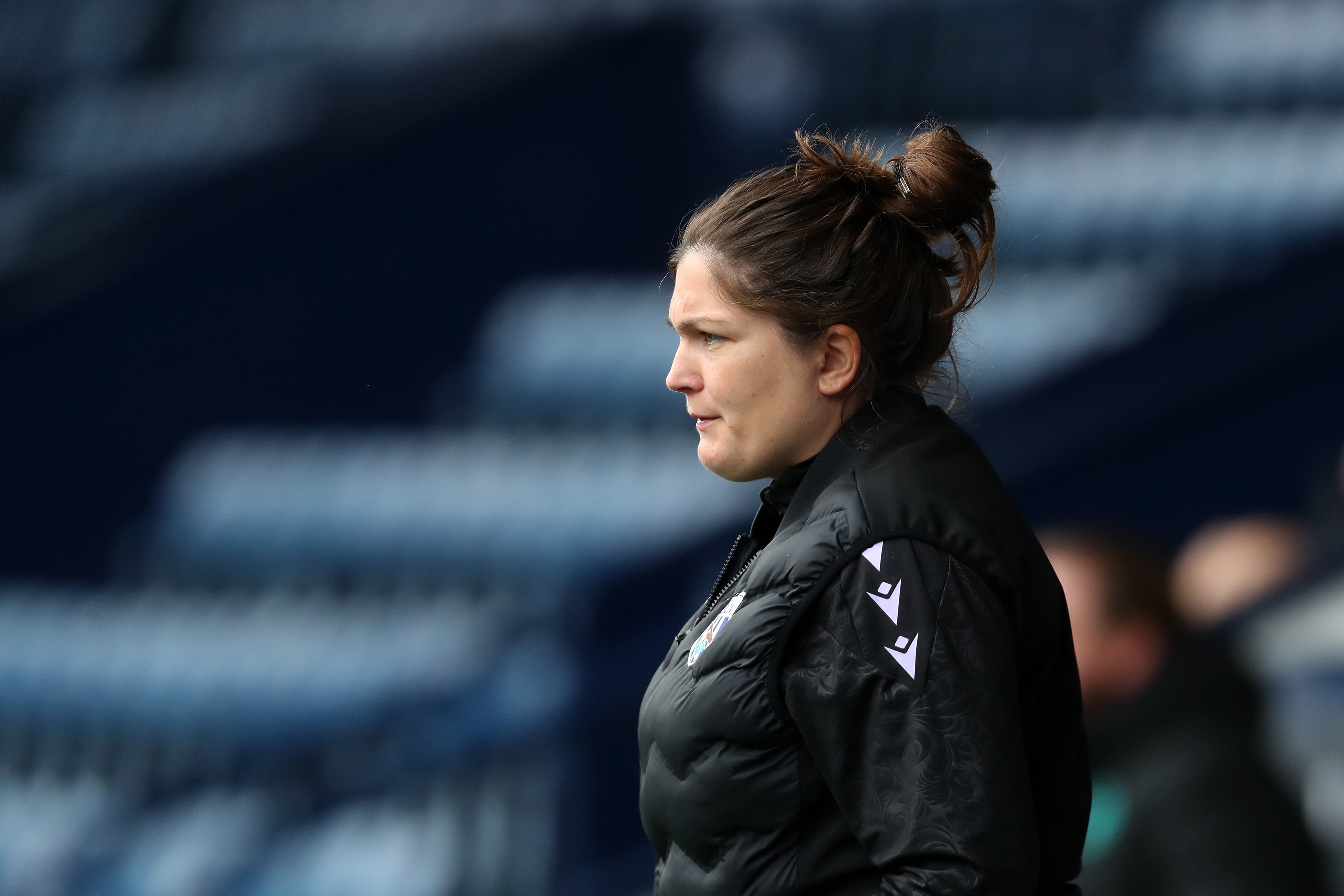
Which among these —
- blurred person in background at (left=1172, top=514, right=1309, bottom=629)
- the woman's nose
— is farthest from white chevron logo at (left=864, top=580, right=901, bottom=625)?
blurred person in background at (left=1172, top=514, right=1309, bottom=629)

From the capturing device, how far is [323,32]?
293cm

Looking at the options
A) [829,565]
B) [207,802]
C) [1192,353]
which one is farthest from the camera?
[207,802]

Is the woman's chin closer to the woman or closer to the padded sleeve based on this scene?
the woman

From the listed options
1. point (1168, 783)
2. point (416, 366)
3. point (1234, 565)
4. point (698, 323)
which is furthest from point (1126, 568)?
point (698, 323)

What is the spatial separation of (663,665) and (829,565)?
228 millimetres

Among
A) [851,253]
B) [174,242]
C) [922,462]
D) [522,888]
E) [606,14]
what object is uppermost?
[606,14]

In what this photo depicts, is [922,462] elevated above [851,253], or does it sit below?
below

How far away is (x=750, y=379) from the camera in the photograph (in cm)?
107

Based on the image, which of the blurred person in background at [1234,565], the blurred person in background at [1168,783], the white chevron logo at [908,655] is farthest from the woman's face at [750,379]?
the blurred person in background at [1234,565]

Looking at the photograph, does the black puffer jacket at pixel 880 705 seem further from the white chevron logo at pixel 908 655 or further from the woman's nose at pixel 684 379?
the woman's nose at pixel 684 379

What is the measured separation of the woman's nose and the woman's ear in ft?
0.34

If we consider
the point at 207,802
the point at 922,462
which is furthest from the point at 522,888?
the point at 922,462

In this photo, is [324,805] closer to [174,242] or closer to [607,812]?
[607,812]

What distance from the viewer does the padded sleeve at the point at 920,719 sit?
85 centimetres
